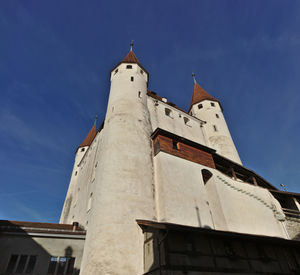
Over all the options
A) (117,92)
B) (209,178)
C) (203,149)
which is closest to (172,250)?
(209,178)

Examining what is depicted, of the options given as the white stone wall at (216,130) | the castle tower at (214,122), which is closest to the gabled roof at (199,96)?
the castle tower at (214,122)

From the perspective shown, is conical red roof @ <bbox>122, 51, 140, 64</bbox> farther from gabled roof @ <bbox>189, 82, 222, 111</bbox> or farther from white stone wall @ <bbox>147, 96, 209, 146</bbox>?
gabled roof @ <bbox>189, 82, 222, 111</bbox>

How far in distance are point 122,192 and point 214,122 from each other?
17566mm

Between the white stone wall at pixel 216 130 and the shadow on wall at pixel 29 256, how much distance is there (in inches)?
695

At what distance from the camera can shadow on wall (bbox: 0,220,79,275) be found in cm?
1021

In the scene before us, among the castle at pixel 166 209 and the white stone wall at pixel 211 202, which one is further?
the white stone wall at pixel 211 202

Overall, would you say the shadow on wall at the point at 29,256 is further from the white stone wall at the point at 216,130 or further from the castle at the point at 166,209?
the white stone wall at the point at 216,130

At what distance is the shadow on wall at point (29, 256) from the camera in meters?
10.2

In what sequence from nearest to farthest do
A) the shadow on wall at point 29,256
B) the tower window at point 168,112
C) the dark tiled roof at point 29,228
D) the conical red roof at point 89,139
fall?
the shadow on wall at point 29,256 < the dark tiled roof at point 29,228 < the tower window at point 168,112 < the conical red roof at point 89,139

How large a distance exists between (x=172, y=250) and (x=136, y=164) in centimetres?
568

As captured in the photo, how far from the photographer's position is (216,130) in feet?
80.5

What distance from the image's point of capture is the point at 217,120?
25781mm

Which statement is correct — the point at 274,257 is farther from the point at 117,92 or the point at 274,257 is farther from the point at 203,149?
the point at 117,92

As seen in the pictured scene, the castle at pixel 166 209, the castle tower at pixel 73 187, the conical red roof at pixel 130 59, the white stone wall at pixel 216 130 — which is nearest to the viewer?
the castle at pixel 166 209
